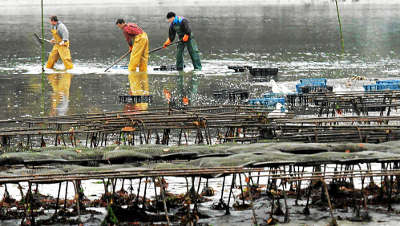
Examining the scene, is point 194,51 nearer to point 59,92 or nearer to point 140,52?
point 140,52

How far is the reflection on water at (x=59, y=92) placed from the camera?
23.3 m

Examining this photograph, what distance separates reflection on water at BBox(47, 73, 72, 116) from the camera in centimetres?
2327

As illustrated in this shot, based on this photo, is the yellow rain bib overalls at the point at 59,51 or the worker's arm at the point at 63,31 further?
the yellow rain bib overalls at the point at 59,51

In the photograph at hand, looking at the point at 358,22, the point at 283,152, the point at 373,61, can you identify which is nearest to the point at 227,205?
the point at 283,152

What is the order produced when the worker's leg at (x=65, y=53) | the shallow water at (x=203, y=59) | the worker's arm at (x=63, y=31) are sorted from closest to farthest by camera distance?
the shallow water at (x=203, y=59) → the worker's arm at (x=63, y=31) → the worker's leg at (x=65, y=53)

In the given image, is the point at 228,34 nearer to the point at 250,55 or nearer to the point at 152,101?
the point at 250,55

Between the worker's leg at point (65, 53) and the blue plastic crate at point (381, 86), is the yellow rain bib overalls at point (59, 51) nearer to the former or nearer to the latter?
the worker's leg at point (65, 53)

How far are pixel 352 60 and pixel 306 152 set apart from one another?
26424 millimetres

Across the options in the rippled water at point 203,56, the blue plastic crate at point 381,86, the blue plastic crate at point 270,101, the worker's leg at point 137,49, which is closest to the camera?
the blue plastic crate at point 270,101

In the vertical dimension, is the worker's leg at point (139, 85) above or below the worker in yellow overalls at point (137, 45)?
below

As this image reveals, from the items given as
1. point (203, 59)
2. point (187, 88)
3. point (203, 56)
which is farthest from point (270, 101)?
point (203, 56)

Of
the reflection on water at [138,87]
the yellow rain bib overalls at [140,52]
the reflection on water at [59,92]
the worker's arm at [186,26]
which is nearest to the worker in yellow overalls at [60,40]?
the reflection on water at [59,92]

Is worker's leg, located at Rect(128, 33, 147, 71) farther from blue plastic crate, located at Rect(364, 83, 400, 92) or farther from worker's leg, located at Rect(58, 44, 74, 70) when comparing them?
blue plastic crate, located at Rect(364, 83, 400, 92)

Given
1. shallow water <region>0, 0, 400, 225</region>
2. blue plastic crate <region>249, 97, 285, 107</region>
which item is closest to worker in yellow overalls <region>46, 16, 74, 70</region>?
shallow water <region>0, 0, 400, 225</region>
